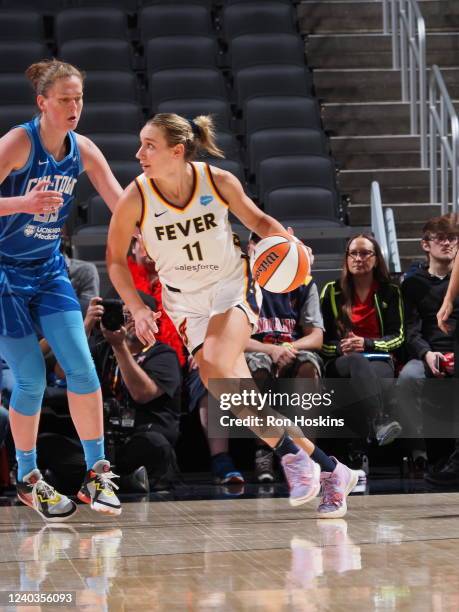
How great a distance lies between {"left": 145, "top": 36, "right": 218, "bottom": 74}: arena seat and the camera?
9227 millimetres

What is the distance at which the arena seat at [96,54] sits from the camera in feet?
29.6

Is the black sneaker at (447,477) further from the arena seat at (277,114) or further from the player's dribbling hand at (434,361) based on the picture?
the arena seat at (277,114)

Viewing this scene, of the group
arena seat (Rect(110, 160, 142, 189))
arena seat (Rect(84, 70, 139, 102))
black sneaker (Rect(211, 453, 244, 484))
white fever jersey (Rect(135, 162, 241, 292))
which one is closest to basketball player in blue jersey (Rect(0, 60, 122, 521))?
white fever jersey (Rect(135, 162, 241, 292))

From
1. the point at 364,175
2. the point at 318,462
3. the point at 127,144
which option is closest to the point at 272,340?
the point at 318,462

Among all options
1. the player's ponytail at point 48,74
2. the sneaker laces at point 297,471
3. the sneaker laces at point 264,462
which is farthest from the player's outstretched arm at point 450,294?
the player's ponytail at point 48,74

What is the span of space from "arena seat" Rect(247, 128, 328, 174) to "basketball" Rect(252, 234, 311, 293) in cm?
429

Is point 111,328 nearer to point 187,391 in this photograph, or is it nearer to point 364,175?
point 187,391

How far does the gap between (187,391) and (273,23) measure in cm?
499

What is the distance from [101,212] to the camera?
7441 millimetres

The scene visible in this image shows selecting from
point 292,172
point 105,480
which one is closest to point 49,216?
point 105,480

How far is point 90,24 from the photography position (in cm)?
944

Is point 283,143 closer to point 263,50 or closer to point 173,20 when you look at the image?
point 263,50

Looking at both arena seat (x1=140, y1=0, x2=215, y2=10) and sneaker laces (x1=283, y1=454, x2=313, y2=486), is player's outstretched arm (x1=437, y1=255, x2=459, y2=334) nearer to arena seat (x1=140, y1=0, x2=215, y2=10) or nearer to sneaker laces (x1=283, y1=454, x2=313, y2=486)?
sneaker laces (x1=283, y1=454, x2=313, y2=486)

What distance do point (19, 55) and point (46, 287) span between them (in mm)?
5377
